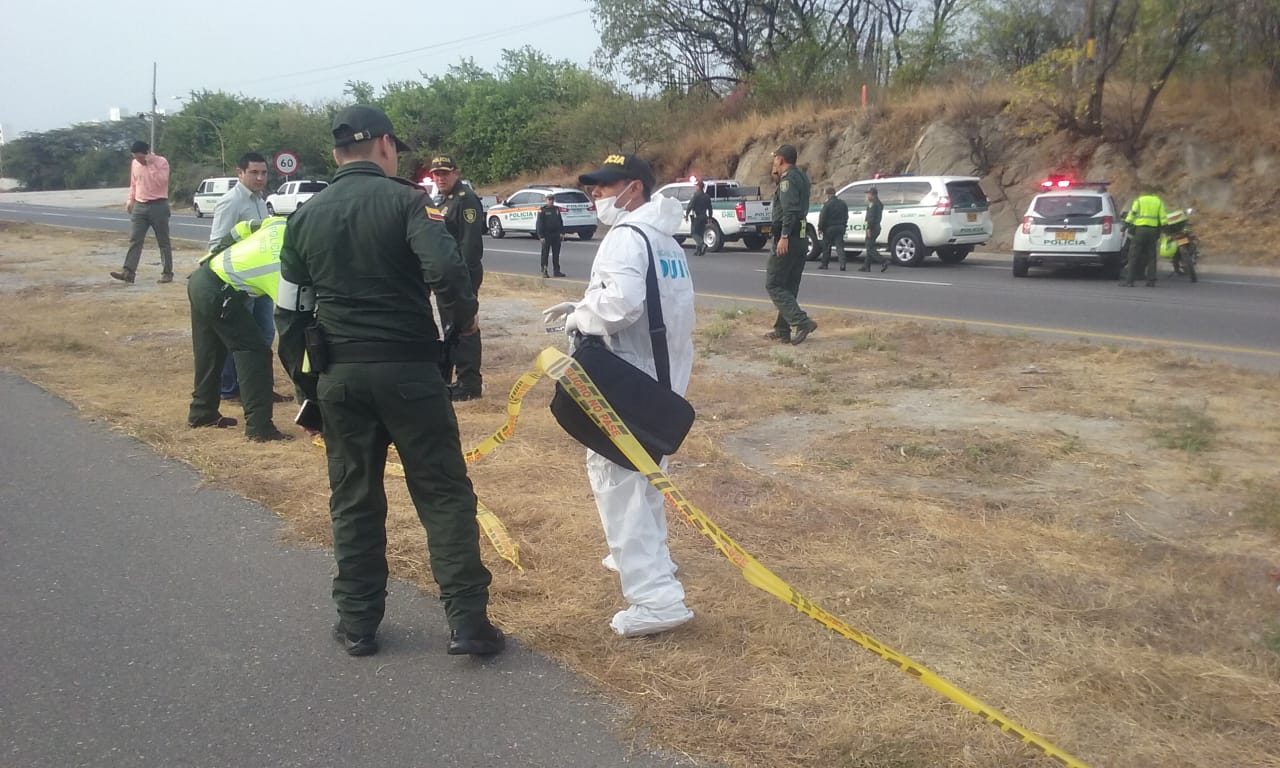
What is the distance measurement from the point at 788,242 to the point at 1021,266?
32.7 feet

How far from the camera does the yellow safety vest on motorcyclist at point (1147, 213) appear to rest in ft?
53.3

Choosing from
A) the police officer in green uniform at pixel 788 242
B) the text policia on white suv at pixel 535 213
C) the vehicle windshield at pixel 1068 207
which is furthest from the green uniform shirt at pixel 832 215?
the text policia on white suv at pixel 535 213

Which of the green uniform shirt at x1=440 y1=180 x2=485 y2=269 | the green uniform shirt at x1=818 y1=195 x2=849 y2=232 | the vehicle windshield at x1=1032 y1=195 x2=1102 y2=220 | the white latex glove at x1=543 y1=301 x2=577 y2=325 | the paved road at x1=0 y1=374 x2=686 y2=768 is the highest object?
the vehicle windshield at x1=1032 y1=195 x2=1102 y2=220

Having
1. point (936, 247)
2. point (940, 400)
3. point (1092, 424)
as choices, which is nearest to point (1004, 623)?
point (1092, 424)

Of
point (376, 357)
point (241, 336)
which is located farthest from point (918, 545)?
point (241, 336)

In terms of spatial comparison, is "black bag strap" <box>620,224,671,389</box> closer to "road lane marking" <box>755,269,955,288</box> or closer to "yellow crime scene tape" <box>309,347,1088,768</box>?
"yellow crime scene tape" <box>309,347,1088,768</box>

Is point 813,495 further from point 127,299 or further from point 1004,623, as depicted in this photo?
point 127,299

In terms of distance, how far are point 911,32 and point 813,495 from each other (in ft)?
119

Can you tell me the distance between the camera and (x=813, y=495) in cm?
554

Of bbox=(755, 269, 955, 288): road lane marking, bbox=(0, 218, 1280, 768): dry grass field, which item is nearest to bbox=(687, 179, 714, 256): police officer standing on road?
bbox=(755, 269, 955, 288): road lane marking

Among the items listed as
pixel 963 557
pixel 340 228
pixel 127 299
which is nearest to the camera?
pixel 340 228

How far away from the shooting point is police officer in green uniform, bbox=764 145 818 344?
9.89 metres

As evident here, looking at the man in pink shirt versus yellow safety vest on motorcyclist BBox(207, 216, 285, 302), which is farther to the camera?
the man in pink shirt

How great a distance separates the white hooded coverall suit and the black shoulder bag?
4cm
